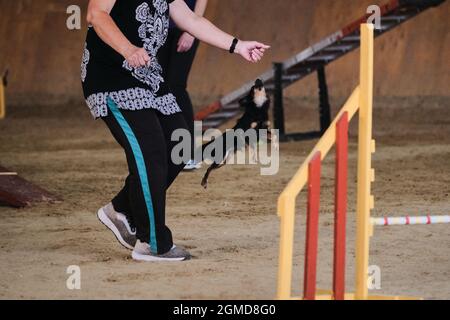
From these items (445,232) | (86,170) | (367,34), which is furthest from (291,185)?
(86,170)

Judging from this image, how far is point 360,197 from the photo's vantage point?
169 inches

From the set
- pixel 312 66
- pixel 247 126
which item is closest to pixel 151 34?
pixel 247 126

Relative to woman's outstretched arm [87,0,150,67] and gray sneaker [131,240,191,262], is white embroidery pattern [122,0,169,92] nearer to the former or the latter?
woman's outstretched arm [87,0,150,67]

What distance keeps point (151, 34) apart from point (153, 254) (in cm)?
100

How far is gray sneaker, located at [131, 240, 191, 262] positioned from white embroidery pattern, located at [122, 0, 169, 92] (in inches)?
28.4

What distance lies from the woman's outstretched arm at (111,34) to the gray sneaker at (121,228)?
895mm

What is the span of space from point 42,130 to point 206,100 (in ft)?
8.06

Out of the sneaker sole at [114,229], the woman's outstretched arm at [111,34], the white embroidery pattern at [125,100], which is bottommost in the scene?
the sneaker sole at [114,229]

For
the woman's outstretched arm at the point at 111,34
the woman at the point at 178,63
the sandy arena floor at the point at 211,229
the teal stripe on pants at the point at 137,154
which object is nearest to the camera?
the sandy arena floor at the point at 211,229

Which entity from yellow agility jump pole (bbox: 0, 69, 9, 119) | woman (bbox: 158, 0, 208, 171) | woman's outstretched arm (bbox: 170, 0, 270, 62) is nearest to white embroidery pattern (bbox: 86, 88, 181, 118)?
woman's outstretched arm (bbox: 170, 0, 270, 62)

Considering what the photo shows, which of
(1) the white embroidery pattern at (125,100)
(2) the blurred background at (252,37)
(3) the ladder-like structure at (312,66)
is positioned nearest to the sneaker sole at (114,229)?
(1) the white embroidery pattern at (125,100)

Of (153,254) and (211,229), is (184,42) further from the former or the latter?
(153,254)

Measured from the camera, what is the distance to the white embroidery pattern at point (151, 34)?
531cm

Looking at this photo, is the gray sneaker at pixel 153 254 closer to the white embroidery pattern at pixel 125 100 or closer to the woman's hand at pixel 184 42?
the white embroidery pattern at pixel 125 100
